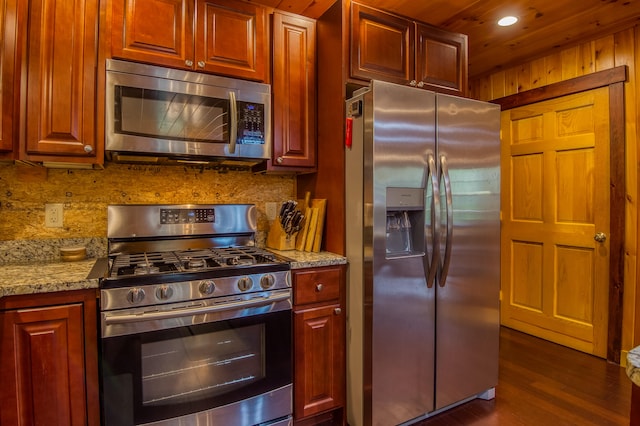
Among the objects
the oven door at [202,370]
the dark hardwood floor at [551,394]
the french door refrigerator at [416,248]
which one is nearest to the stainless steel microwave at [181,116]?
the french door refrigerator at [416,248]

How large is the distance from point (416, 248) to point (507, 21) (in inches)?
68.7

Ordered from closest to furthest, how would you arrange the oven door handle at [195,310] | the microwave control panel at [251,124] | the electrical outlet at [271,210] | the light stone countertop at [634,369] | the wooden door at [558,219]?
the light stone countertop at [634,369] < the oven door handle at [195,310] < the microwave control panel at [251,124] < the electrical outlet at [271,210] < the wooden door at [558,219]

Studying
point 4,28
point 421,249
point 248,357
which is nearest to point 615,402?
point 421,249

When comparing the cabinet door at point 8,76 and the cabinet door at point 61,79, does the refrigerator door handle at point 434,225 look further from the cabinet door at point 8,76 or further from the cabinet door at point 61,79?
the cabinet door at point 8,76

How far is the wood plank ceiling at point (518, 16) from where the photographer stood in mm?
2266

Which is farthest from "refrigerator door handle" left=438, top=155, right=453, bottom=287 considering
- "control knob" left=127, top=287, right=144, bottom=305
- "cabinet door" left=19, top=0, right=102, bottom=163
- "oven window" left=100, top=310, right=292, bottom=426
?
"cabinet door" left=19, top=0, right=102, bottom=163

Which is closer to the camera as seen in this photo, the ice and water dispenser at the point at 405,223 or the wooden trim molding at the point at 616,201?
the ice and water dispenser at the point at 405,223

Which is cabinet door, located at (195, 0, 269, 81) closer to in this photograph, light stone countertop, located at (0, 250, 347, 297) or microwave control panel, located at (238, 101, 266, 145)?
microwave control panel, located at (238, 101, 266, 145)

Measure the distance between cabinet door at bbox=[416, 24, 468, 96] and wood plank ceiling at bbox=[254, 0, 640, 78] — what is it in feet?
0.53

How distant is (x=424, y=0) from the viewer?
7.26 ft

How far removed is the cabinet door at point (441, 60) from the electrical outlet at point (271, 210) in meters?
1.21

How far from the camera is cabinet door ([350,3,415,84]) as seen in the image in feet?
6.71

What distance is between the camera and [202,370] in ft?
5.39

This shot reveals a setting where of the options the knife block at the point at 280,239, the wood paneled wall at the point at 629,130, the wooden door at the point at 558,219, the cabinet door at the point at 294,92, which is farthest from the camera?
the wooden door at the point at 558,219
